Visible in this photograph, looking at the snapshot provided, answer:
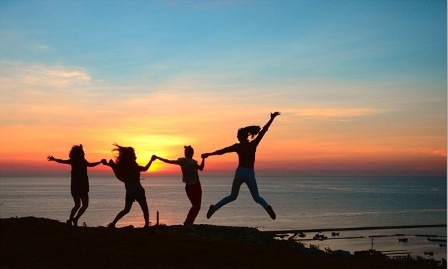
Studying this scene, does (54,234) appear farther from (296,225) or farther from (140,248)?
(296,225)

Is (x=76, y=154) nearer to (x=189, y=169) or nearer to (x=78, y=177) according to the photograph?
(x=78, y=177)

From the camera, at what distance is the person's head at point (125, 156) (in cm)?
1291

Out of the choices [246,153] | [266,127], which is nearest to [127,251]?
[246,153]

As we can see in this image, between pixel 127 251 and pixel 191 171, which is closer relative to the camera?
pixel 127 251

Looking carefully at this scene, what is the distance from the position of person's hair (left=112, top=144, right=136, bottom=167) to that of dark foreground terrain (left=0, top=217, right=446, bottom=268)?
6.07 ft

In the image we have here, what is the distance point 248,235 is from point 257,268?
4.91 meters

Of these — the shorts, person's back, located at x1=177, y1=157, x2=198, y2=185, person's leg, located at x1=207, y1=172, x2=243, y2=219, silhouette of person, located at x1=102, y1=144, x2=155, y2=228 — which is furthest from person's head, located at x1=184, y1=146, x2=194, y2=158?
the shorts

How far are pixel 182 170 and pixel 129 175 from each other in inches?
56.9

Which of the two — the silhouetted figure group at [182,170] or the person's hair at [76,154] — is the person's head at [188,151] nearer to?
the silhouetted figure group at [182,170]

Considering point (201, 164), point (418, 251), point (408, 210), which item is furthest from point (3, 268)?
point (408, 210)

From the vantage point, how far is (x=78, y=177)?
1317 cm

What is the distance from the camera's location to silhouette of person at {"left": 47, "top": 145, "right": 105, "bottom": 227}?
43.0 ft

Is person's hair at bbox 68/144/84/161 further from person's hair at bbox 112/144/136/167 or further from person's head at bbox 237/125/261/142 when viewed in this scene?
person's head at bbox 237/125/261/142

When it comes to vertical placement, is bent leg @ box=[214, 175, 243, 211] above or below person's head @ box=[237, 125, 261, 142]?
below
